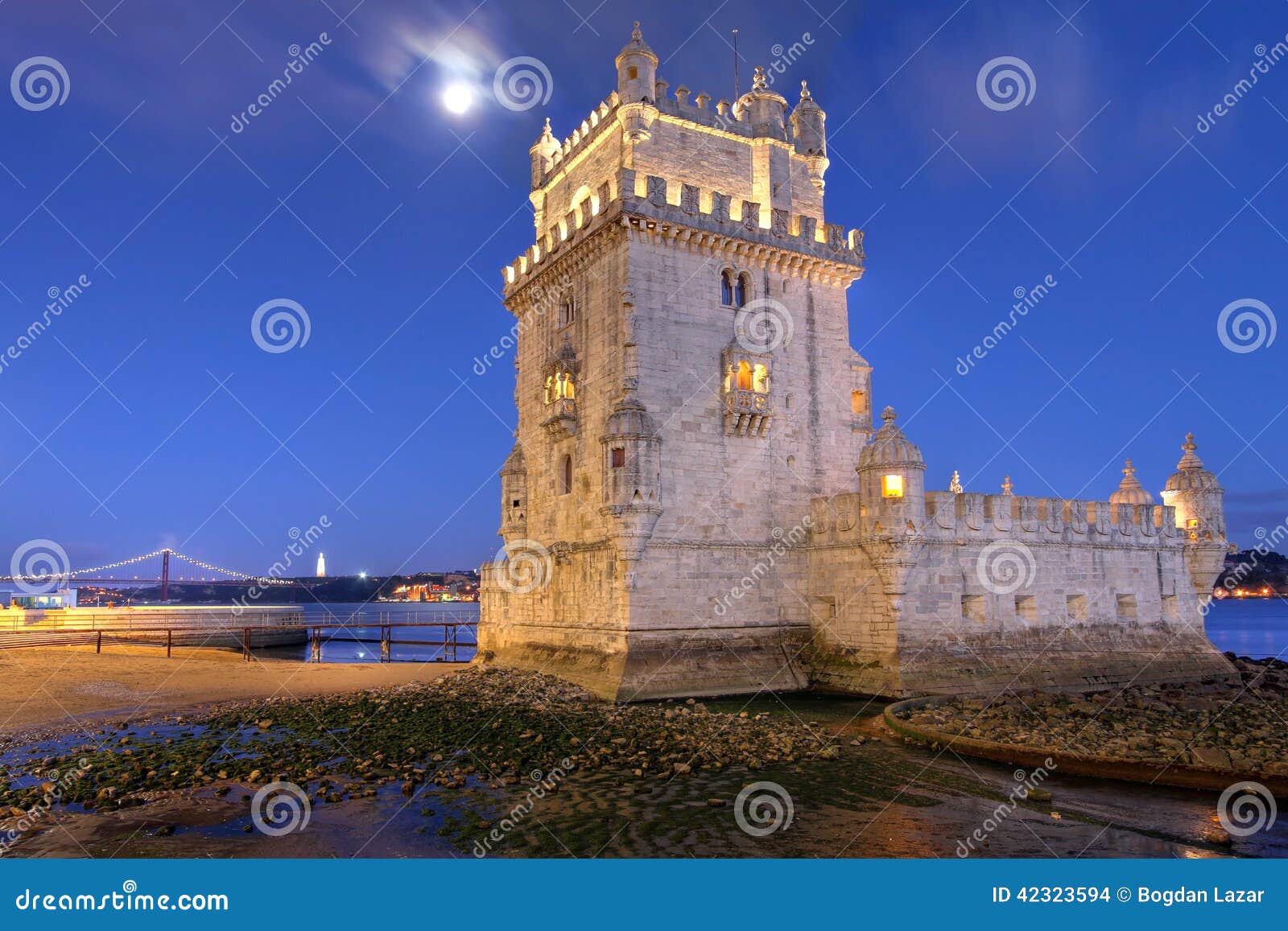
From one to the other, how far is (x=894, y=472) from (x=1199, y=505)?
14.8 meters

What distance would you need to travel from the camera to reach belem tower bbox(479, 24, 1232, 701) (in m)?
25.1

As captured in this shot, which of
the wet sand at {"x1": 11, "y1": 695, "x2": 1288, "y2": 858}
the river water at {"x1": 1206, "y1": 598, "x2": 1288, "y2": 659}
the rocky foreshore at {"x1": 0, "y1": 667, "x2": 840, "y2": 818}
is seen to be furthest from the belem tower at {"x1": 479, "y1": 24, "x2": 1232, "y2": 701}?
the river water at {"x1": 1206, "y1": 598, "x2": 1288, "y2": 659}

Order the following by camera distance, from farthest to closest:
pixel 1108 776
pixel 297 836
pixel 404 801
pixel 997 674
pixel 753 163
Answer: pixel 753 163, pixel 997 674, pixel 1108 776, pixel 404 801, pixel 297 836

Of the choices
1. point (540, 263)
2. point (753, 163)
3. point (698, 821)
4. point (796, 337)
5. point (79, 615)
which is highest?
point (753, 163)

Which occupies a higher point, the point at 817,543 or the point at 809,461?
the point at 809,461

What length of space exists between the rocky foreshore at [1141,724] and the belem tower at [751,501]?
98.5 inches

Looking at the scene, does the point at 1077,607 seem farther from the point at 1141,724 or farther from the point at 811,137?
the point at 811,137

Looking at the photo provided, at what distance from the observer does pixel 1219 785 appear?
14531mm

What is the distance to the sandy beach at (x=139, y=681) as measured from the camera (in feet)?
79.0

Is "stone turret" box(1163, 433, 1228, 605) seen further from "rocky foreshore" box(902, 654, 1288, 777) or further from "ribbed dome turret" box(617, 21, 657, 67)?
"ribbed dome turret" box(617, 21, 657, 67)

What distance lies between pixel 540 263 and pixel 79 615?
155ft

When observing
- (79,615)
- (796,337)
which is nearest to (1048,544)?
(796,337)

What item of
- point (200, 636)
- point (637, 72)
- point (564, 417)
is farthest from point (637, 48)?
point (200, 636)

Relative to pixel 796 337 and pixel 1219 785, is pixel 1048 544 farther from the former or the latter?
pixel 1219 785
